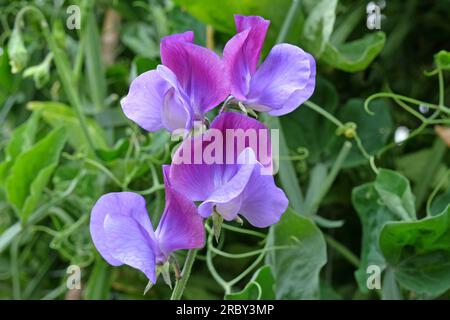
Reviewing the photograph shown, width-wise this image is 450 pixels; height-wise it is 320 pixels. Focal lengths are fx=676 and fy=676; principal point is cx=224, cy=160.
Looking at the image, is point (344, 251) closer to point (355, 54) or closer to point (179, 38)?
point (355, 54)

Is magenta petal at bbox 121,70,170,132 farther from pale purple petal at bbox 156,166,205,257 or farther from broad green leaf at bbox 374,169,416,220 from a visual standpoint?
broad green leaf at bbox 374,169,416,220

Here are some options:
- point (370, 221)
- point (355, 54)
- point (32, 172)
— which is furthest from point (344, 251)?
point (32, 172)

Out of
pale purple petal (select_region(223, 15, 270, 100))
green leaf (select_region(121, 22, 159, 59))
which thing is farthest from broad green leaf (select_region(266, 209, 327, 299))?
green leaf (select_region(121, 22, 159, 59))

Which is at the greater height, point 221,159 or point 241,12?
point 241,12

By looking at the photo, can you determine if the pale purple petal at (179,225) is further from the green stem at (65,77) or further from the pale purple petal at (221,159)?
the green stem at (65,77)

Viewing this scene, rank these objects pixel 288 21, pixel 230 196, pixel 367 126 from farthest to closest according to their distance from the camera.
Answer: pixel 367 126, pixel 288 21, pixel 230 196

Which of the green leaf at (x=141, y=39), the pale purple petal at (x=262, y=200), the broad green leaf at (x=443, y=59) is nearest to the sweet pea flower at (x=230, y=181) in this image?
the pale purple petal at (x=262, y=200)
